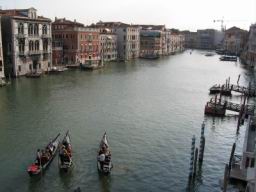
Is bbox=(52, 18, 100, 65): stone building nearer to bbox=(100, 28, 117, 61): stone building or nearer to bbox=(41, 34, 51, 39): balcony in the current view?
bbox=(41, 34, 51, 39): balcony

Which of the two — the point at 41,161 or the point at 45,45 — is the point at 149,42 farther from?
the point at 41,161

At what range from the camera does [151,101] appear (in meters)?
31.8

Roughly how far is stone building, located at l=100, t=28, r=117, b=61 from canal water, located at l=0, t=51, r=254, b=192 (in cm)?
2799

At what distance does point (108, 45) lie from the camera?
70.1 m

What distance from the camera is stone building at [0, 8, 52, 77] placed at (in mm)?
42469

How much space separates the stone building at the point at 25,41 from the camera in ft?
139

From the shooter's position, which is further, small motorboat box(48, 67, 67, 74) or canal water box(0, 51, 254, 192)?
small motorboat box(48, 67, 67, 74)

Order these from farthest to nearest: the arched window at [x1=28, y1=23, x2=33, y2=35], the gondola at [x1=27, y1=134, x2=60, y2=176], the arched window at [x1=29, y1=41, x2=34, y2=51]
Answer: the arched window at [x1=29, y1=41, x2=34, y2=51], the arched window at [x1=28, y1=23, x2=33, y2=35], the gondola at [x1=27, y1=134, x2=60, y2=176]

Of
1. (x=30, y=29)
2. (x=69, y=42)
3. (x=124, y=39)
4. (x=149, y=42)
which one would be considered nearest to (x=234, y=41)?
(x=149, y=42)

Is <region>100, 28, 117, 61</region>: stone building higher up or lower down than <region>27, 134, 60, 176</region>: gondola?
higher up

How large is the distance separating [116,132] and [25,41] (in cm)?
2686

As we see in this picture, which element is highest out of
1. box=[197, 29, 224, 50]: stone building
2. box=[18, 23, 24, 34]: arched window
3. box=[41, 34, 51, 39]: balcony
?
box=[197, 29, 224, 50]: stone building

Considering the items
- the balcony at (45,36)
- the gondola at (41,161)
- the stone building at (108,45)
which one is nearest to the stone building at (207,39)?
the stone building at (108,45)

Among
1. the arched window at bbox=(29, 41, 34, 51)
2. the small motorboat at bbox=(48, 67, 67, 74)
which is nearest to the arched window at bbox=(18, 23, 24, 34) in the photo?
the arched window at bbox=(29, 41, 34, 51)
